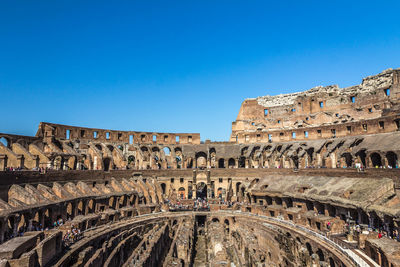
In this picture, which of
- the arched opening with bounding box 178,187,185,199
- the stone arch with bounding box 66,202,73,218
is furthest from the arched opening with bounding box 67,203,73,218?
the arched opening with bounding box 178,187,185,199

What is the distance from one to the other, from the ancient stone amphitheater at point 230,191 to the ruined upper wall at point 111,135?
0.59 feet

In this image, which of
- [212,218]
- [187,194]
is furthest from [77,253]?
[187,194]

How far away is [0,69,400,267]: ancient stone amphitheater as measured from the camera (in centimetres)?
2092

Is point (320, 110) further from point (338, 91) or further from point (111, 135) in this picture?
point (111, 135)

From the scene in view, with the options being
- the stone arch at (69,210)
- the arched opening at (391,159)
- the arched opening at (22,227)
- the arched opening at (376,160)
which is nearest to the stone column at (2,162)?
the arched opening at (22,227)

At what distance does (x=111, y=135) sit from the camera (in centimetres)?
4997

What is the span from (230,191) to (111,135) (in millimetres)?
22311

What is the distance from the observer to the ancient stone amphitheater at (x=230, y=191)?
2092 centimetres

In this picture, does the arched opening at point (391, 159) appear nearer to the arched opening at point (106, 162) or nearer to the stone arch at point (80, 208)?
the stone arch at point (80, 208)

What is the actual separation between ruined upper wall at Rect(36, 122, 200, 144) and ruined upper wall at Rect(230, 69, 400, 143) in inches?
408

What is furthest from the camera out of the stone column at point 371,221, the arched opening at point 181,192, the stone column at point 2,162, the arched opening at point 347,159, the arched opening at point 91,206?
the arched opening at point 181,192

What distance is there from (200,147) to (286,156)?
50.7 feet

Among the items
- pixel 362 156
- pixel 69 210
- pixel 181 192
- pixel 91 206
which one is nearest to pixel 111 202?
pixel 91 206

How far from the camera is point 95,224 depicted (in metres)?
27.8
